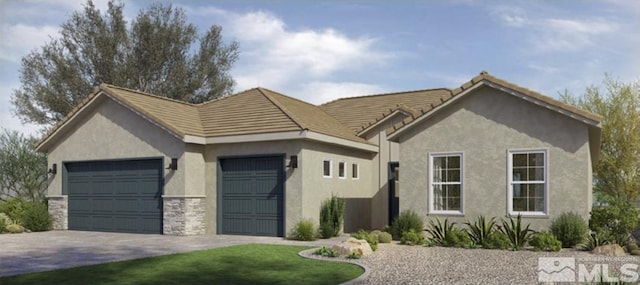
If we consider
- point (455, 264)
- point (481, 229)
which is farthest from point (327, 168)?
point (455, 264)

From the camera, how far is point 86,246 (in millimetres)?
14992

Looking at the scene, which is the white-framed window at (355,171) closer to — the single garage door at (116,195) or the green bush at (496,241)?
the single garage door at (116,195)

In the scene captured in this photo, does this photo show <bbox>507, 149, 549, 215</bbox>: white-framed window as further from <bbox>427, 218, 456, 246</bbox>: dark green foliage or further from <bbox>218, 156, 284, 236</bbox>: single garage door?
<bbox>218, 156, 284, 236</bbox>: single garage door

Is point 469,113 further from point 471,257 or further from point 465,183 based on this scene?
point 471,257

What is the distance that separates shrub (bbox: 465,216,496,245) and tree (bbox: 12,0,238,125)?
2635 centimetres

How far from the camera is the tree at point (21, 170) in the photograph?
28.6 m

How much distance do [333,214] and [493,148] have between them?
567 centimetres

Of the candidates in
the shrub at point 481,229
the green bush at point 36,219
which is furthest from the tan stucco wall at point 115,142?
the shrub at point 481,229

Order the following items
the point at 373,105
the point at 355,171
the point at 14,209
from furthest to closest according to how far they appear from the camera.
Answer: the point at 373,105 < the point at 14,209 < the point at 355,171

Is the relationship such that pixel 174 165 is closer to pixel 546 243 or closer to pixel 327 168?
pixel 327 168

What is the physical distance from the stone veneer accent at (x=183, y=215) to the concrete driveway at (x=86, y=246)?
589 millimetres

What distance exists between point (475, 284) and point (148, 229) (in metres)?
13.2

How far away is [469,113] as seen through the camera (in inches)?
620

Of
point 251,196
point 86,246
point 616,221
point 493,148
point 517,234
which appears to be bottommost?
point 86,246
